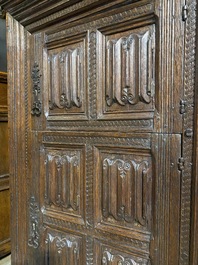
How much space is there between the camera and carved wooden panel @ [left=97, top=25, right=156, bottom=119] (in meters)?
0.91

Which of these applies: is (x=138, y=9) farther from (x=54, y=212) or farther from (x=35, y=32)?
(x=54, y=212)

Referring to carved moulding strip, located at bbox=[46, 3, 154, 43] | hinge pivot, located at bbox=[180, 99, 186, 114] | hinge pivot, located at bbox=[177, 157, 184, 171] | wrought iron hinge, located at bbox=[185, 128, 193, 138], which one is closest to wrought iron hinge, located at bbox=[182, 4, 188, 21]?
carved moulding strip, located at bbox=[46, 3, 154, 43]

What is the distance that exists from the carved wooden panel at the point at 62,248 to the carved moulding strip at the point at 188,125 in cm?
48

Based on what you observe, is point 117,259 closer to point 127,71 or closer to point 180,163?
point 180,163

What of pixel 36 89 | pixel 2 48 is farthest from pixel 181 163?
pixel 2 48

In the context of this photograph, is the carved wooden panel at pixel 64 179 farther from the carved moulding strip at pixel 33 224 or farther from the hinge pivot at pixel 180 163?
the hinge pivot at pixel 180 163

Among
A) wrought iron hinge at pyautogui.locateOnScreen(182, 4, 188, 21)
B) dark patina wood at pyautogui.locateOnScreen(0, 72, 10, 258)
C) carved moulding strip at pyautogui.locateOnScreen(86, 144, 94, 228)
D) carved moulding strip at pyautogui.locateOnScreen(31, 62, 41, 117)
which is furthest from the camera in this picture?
dark patina wood at pyautogui.locateOnScreen(0, 72, 10, 258)

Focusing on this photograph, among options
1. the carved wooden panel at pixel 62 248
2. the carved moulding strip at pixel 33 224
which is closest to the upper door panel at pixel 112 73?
the carved moulding strip at pixel 33 224

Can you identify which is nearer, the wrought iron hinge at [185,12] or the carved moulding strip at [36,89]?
the wrought iron hinge at [185,12]

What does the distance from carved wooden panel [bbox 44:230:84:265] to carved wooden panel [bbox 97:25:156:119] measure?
61cm

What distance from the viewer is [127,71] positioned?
962mm

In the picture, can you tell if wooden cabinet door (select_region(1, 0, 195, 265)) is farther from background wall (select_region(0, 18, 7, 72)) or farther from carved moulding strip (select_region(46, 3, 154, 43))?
background wall (select_region(0, 18, 7, 72))

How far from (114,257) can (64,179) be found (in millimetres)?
406

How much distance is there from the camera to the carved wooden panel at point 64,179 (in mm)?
1107
